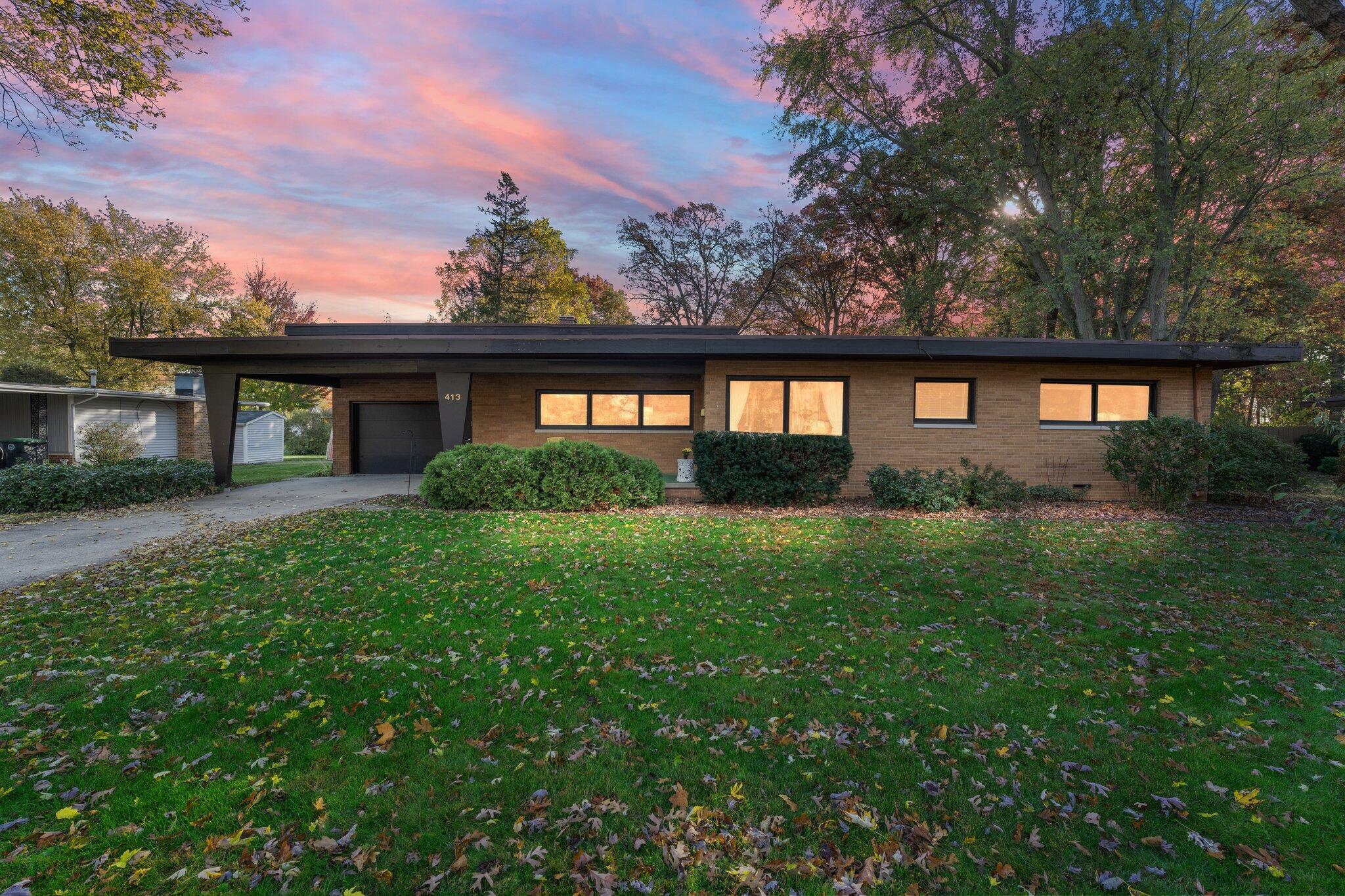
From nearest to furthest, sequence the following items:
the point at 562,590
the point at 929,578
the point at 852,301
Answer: the point at 562,590, the point at 929,578, the point at 852,301

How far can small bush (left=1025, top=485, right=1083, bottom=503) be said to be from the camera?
1152 centimetres

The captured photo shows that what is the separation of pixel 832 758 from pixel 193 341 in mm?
14886

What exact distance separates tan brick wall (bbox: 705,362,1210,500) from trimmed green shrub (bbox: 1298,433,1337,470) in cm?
1019

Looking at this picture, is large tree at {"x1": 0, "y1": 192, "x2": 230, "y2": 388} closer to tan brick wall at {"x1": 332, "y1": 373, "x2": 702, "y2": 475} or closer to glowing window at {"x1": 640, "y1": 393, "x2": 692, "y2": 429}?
tan brick wall at {"x1": 332, "y1": 373, "x2": 702, "y2": 475}

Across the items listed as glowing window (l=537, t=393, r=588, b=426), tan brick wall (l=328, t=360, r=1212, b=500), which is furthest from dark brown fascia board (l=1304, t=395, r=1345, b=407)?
glowing window (l=537, t=393, r=588, b=426)

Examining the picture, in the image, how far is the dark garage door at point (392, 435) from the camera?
17.1 metres

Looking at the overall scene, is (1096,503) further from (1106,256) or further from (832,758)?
(832,758)

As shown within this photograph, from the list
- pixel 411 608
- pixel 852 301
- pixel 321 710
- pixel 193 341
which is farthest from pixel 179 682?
pixel 852 301

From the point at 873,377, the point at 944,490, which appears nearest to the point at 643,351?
the point at 873,377

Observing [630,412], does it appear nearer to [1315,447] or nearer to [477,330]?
[477,330]

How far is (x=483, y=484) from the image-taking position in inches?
407

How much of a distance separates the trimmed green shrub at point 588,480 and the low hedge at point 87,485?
784 cm

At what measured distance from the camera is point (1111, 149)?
1675 cm

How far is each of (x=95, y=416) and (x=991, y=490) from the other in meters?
27.9
